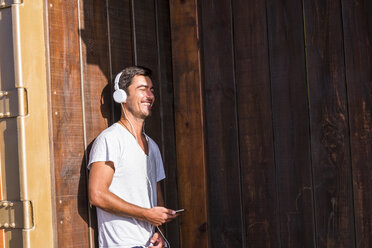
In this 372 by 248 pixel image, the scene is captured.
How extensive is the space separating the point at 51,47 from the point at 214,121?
104 centimetres

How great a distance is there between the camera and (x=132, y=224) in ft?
10.9

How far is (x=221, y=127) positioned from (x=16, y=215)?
1268 millimetres

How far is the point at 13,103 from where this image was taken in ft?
10.4

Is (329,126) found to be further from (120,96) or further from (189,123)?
(120,96)

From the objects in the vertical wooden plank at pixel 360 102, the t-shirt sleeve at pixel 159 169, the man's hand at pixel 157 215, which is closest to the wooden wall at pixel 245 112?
the vertical wooden plank at pixel 360 102

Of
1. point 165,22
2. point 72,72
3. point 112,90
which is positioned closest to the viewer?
point 72,72

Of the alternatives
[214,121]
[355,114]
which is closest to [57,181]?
[214,121]

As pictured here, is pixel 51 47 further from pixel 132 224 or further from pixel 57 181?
pixel 132 224

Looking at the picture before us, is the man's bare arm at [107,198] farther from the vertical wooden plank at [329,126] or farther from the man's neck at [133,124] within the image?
the vertical wooden plank at [329,126]

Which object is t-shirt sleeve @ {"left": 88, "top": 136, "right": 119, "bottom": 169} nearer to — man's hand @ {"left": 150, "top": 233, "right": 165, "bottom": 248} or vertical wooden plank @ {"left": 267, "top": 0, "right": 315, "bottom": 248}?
man's hand @ {"left": 150, "top": 233, "right": 165, "bottom": 248}

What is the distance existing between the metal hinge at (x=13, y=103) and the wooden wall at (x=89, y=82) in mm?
158

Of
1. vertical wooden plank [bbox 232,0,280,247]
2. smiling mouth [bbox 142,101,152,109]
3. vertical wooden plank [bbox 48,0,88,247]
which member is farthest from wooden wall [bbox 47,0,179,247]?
vertical wooden plank [bbox 232,0,280,247]

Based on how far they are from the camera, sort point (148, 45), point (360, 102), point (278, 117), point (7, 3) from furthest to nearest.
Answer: point (148, 45) < point (278, 117) < point (7, 3) < point (360, 102)

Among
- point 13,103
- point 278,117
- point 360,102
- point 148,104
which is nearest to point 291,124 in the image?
point 278,117
